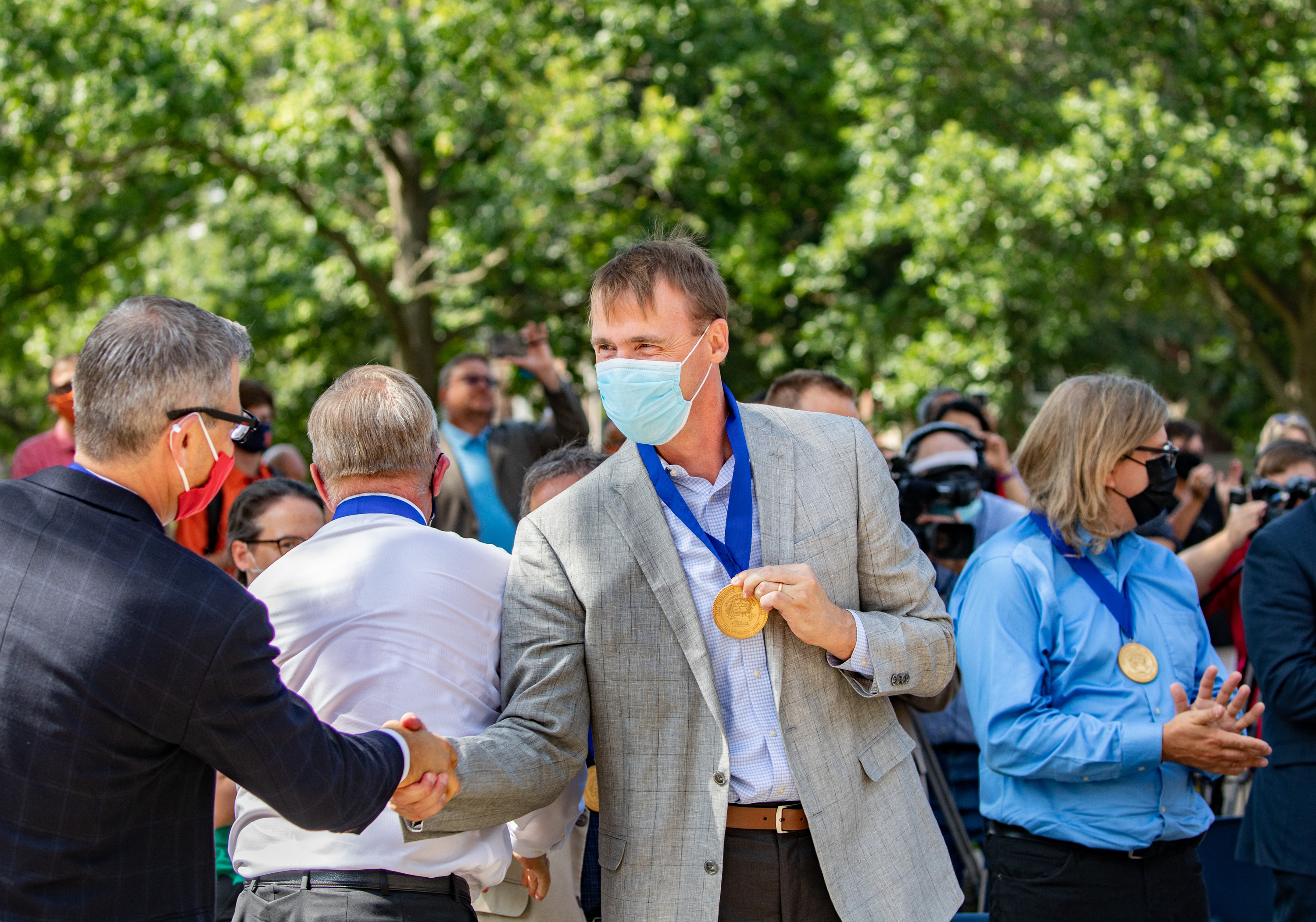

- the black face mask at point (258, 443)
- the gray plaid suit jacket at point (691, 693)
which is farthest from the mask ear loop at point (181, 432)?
the gray plaid suit jacket at point (691, 693)

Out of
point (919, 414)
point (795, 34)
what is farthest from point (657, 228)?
point (795, 34)

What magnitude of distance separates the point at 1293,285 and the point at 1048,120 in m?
4.80

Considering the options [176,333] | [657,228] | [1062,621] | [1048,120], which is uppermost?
[1048,120]

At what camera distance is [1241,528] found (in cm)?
496

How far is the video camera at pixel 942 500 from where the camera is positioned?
4516 millimetres

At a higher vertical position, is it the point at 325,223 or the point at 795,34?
the point at 795,34

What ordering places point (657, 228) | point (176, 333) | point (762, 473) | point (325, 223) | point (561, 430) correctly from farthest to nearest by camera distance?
point (325, 223) < point (561, 430) < point (657, 228) < point (762, 473) < point (176, 333)

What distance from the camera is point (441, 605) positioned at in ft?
8.29

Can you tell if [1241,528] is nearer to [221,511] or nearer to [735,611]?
[735,611]

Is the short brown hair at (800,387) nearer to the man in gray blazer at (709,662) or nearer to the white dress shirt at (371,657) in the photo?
the man in gray blazer at (709,662)

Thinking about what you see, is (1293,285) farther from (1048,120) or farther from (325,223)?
(325,223)

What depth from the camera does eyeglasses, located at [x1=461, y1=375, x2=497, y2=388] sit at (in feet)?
21.1

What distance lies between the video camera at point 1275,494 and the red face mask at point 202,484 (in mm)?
4460

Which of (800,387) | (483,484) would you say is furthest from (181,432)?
(483,484)
